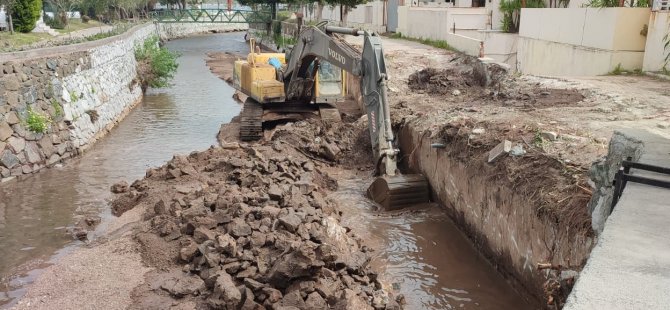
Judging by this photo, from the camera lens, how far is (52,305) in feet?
20.6

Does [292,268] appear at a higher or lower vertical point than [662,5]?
lower

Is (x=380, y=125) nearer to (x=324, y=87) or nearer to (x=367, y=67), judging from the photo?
(x=367, y=67)

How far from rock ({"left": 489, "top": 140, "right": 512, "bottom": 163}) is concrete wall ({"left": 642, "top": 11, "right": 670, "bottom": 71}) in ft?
22.2

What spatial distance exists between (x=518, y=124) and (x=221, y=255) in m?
5.03

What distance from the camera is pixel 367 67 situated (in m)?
10.0

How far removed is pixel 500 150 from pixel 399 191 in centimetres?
A: 229

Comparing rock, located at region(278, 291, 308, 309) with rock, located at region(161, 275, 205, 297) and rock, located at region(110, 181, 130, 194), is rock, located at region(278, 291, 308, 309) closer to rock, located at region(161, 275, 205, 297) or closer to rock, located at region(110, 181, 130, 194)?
rock, located at region(161, 275, 205, 297)

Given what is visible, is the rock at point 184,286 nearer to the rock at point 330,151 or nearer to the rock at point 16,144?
the rock at point 330,151

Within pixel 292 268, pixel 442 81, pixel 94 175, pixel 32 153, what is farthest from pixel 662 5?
pixel 32 153

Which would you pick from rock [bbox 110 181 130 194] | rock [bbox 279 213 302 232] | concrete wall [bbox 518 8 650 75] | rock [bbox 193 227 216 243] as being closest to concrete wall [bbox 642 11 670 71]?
concrete wall [bbox 518 8 650 75]

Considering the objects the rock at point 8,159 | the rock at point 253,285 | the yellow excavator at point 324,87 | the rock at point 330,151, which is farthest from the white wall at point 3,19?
the rock at point 253,285

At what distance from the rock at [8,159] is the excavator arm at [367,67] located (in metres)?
6.04

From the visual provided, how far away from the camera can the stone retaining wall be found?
37.0ft

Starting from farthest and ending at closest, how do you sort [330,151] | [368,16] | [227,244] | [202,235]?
[368,16]
[330,151]
[202,235]
[227,244]
